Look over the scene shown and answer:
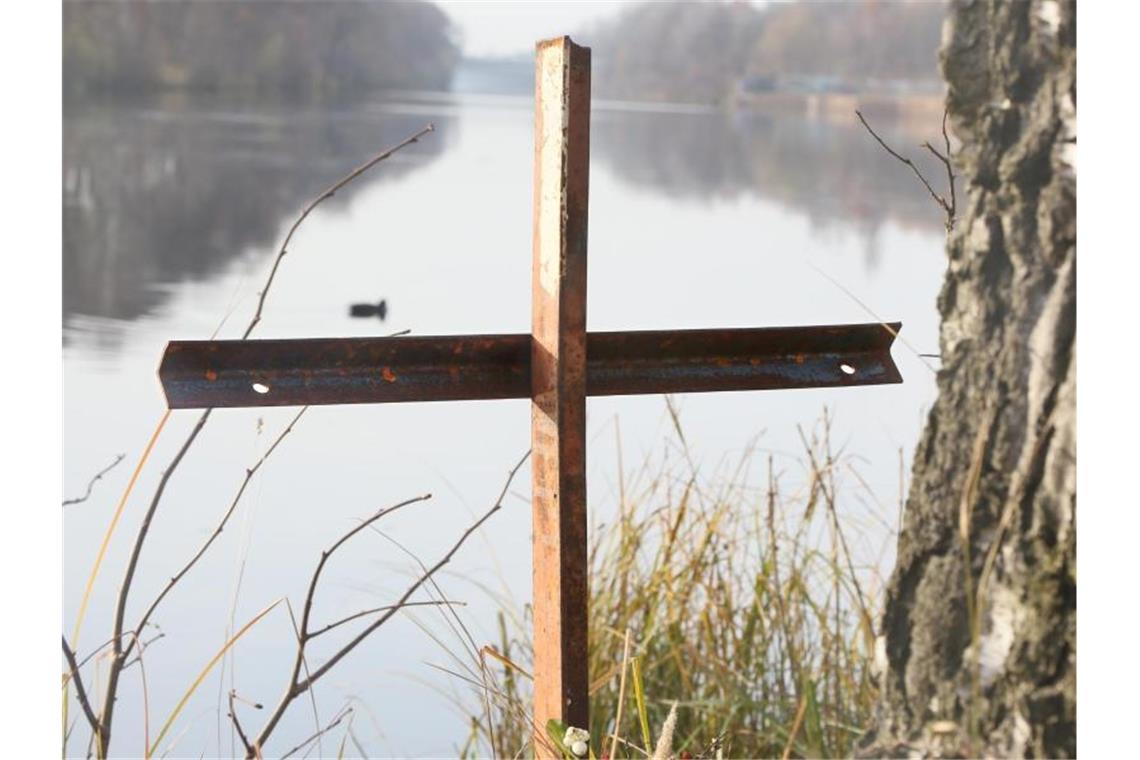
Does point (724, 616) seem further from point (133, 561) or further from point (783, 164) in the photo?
point (783, 164)

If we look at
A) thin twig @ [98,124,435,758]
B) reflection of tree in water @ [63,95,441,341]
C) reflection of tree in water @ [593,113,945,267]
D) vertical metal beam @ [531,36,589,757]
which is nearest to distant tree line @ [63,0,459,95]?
reflection of tree in water @ [63,95,441,341]

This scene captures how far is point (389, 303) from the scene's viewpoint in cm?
802

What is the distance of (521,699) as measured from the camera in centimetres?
270

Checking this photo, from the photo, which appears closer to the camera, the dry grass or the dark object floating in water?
the dry grass

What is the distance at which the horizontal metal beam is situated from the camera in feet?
4.61

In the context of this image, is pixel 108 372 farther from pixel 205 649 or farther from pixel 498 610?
pixel 498 610

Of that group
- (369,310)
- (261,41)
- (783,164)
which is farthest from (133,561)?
(783,164)

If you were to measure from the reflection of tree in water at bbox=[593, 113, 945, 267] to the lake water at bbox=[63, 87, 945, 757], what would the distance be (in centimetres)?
6

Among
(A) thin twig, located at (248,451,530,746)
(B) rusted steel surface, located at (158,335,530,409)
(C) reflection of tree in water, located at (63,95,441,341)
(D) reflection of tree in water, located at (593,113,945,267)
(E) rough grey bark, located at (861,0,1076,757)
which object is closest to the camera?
(E) rough grey bark, located at (861,0,1076,757)

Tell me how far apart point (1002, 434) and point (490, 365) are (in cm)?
47

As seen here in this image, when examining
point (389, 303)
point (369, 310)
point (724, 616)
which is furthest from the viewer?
point (389, 303)

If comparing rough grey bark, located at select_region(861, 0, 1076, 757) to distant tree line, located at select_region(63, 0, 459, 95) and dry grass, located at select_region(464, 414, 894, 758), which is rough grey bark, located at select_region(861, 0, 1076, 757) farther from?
distant tree line, located at select_region(63, 0, 459, 95)

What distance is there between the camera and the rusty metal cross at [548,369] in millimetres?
1415

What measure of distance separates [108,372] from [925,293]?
162 inches
